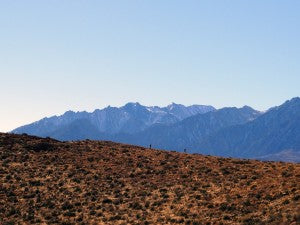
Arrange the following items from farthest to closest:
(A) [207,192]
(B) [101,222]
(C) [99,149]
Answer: (C) [99,149]
(A) [207,192]
(B) [101,222]

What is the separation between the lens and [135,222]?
141 ft

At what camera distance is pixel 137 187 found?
179 feet

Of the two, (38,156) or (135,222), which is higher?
(38,156)

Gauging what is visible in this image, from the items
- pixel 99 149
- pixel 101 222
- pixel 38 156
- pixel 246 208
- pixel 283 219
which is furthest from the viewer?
pixel 99 149

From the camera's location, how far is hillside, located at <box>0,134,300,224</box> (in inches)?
1678

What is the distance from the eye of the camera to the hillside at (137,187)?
4262 cm

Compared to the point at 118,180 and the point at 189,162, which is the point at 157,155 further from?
the point at 118,180

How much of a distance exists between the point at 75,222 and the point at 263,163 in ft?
89.2

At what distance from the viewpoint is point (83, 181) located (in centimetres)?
5784

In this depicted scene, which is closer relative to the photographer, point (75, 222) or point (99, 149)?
point (75, 222)

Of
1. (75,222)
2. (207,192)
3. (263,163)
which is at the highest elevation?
(263,163)

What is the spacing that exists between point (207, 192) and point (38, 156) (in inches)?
1157

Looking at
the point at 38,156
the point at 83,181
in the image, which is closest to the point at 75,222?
the point at 83,181

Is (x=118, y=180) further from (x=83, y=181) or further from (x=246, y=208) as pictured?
(x=246, y=208)
